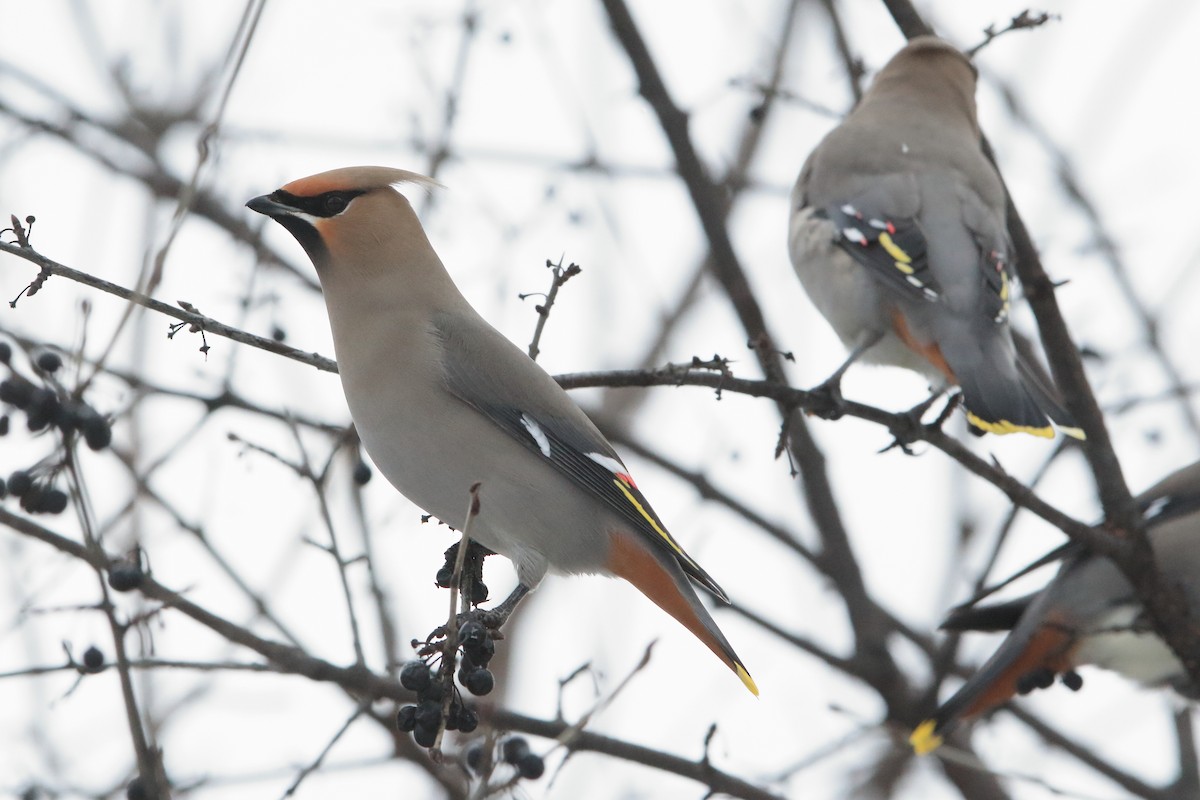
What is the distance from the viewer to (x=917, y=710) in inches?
211

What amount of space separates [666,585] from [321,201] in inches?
55.2

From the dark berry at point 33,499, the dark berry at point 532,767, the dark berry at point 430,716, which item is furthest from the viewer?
the dark berry at point 33,499

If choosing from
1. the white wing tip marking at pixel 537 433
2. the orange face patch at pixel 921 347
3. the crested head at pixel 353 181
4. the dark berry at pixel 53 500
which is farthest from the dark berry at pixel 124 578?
the orange face patch at pixel 921 347

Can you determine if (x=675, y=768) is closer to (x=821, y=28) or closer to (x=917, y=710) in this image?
(x=917, y=710)

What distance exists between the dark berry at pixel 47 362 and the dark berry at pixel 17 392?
0.06 m

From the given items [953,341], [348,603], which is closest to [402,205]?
[348,603]

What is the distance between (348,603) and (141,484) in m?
0.70

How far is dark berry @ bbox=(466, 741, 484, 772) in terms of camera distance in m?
3.50

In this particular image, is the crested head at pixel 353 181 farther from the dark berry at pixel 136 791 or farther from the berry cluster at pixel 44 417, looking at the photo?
the dark berry at pixel 136 791

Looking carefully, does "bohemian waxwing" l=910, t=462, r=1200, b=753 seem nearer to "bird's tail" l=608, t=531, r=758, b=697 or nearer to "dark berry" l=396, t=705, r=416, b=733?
"bird's tail" l=608, t=531, r=758, b=697

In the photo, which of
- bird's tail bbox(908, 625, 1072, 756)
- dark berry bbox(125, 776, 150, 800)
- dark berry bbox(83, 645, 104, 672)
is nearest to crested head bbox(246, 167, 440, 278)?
dark berry bbox(83, 645, 104, 672)

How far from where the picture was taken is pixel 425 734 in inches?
119

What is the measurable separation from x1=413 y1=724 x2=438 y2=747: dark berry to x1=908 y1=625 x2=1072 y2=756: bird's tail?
2428 millimetres

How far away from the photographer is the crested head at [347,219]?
4.07 meters
